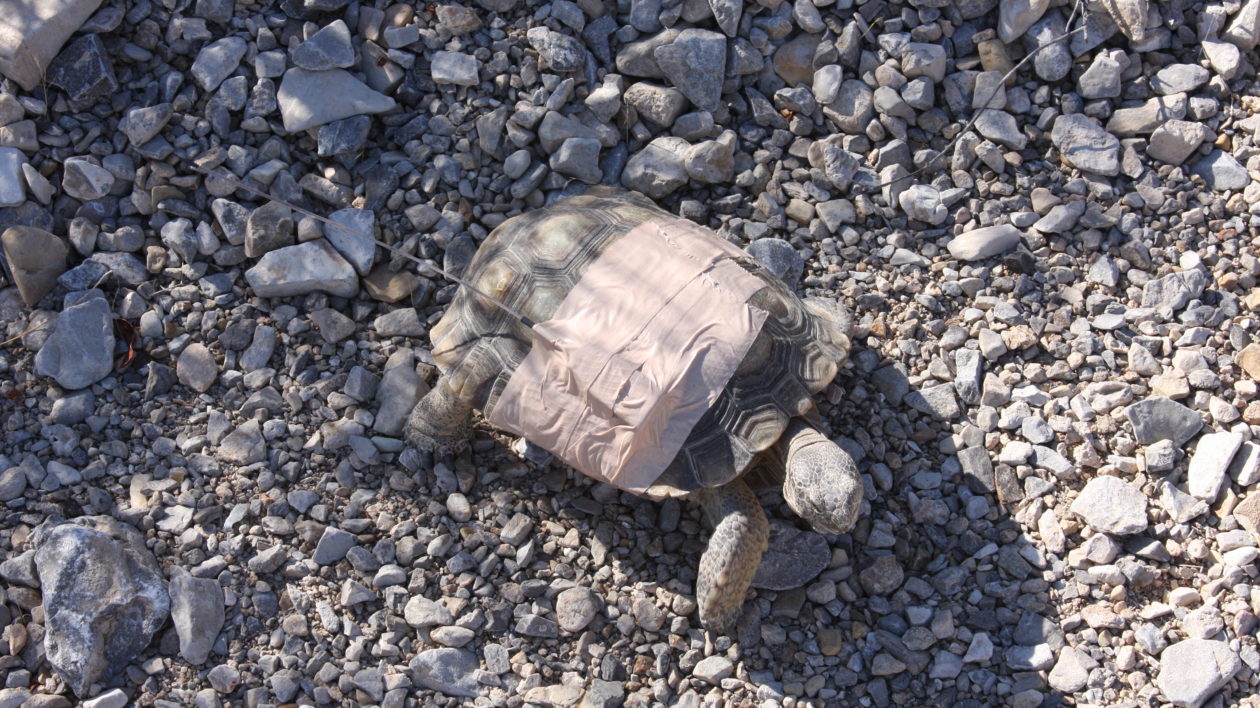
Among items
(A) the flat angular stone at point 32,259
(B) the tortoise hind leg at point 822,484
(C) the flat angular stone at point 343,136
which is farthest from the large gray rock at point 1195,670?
(A) the flat angular stone at point 32,259

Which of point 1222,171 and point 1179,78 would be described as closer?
point 1222,171

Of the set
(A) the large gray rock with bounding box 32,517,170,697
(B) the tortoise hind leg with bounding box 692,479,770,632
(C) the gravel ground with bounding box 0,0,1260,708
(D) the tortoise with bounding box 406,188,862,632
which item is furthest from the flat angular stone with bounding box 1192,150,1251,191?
(A) the large gray rock with bounding box 32,517,170,697

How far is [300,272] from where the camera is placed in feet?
14.6

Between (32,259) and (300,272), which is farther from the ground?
(32,259)

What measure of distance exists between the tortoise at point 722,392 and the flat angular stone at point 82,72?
1.80 metres

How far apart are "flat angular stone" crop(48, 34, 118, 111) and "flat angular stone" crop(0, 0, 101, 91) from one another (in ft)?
0.15

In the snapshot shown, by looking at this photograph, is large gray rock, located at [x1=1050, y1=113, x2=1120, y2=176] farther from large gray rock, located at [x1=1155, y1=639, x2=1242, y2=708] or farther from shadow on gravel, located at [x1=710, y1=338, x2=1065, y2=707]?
large gray rock, located at [x1=1155, y1=639, x2=1242, y2=708]

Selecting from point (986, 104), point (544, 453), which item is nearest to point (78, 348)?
point (544, 453)

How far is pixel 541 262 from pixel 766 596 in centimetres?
153

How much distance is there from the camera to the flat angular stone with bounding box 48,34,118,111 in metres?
4.55

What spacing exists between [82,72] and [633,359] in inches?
108

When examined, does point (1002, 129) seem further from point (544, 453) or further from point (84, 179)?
point (84, 179)

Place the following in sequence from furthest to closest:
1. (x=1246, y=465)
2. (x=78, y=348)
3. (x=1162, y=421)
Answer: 1. (x=78, y=348)
2. (x=1162, y=421)
3. (x=1246, y=465)

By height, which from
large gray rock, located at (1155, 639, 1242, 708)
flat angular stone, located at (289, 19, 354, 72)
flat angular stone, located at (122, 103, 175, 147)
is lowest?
large gray rock, located at (1155, 639, 1242, 708)
